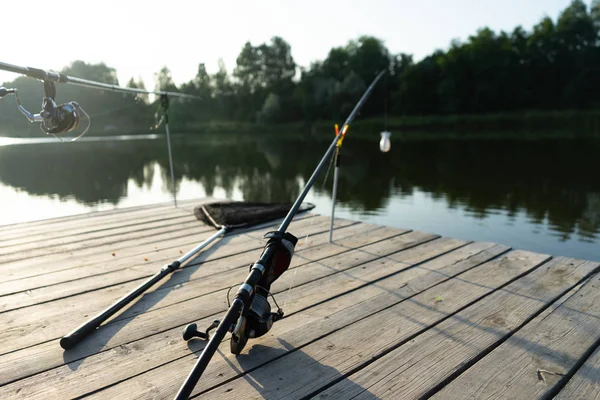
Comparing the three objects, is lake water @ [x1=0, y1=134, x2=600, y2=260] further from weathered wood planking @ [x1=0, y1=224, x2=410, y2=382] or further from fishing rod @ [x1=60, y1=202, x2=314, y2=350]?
weathered wood planking @ [x1=0, y1=224, x2=410, y2=382]

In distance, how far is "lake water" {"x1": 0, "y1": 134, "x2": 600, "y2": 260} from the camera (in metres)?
8.77

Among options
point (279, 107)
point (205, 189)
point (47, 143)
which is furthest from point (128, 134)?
point (205, 189)

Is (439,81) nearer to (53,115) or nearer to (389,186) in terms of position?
(389,186)

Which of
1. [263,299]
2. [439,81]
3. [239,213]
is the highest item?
[439,81]

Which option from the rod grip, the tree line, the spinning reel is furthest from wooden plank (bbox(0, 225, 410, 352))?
the tree line

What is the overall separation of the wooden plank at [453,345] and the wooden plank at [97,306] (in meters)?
0.97

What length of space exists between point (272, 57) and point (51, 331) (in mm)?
64811

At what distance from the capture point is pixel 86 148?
26.4m

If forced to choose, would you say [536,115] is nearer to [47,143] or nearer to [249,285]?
[47,143]

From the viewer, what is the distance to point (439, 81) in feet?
181

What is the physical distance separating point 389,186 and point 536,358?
37.9 ft

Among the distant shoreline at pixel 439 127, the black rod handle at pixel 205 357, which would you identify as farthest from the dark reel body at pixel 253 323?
the distant shoreline at pixel 439 127

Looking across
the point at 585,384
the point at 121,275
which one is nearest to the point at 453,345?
the point at 585,384

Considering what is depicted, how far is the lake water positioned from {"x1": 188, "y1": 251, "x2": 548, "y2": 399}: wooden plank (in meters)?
4.83
